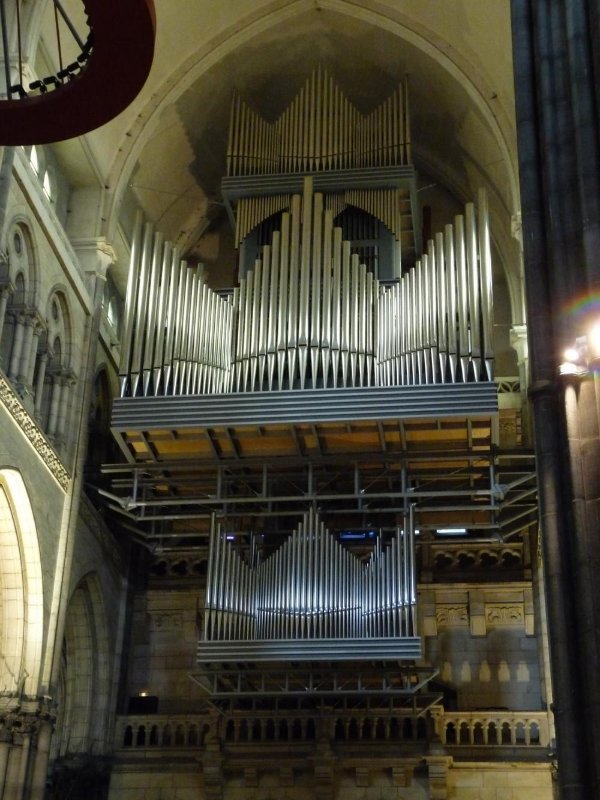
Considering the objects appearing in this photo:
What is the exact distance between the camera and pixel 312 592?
1912 centimetres

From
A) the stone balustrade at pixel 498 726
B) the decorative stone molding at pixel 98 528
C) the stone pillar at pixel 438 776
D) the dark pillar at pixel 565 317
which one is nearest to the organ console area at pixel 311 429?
the decorative stone molding at pixel 98 528

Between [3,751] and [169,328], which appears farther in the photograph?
[169,328]

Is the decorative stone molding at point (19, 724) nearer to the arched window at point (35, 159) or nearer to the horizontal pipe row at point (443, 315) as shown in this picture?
the horizontal pipe row at point (443, 315)

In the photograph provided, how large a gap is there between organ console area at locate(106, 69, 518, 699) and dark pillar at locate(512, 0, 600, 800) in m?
6.41

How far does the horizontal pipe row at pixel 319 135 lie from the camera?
24.4 meters

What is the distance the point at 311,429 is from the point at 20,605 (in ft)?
17.8

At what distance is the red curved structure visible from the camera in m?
10.1

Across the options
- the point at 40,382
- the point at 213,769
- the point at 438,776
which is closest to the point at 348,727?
the point at 438,776

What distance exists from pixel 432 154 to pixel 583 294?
1489 cm

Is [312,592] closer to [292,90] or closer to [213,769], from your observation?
[213,769]

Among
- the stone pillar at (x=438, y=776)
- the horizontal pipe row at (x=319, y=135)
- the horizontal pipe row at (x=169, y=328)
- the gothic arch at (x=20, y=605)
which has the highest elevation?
the horizontal pipe row at (x=319, y=135)

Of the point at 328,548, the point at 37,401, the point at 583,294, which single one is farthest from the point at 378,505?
the point at 583,294

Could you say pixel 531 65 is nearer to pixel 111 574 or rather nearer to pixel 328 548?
pixel 328 548

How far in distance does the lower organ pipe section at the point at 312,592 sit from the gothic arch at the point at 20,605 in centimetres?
273
